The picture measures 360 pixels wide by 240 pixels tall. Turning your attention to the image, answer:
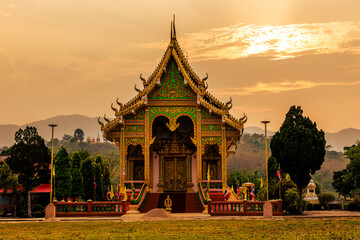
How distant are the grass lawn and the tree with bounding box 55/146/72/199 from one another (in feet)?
57.6

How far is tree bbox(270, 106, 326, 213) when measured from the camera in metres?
49.1

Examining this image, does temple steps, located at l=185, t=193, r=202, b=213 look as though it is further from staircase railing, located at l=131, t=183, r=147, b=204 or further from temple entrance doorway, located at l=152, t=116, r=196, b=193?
staircase railing, located at l=131, t=183, r=147, b=204

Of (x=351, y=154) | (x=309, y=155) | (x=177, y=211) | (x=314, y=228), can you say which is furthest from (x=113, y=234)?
(x=351, y=154)

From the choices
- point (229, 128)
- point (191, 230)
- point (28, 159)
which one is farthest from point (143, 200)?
point (191, 230)

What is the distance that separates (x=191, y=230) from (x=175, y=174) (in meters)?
16.9

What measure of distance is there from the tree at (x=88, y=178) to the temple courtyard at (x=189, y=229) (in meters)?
21.4

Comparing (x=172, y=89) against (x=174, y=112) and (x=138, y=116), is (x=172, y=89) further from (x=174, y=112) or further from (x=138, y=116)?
(x=138, y=116)

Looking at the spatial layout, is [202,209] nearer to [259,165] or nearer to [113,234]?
[113,234]

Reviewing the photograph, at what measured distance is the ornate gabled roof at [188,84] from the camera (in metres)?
40.8

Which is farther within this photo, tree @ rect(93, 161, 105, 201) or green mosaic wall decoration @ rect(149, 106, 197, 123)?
tree @ rect(93, 161, 105, 201)

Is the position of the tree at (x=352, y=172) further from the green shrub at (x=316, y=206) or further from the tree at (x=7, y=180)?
the tree at (x=7, y=180)

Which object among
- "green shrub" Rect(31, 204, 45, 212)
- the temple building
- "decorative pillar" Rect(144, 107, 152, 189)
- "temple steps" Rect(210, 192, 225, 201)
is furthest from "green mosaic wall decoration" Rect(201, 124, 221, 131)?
"green shrub" Rect(31, 204, 45, 212)

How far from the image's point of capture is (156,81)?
41000mm

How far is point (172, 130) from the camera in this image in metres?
40.9
